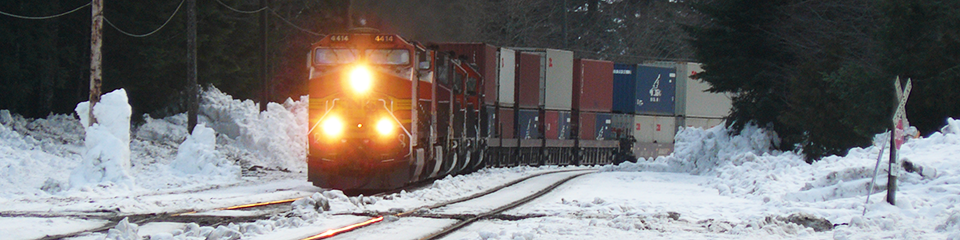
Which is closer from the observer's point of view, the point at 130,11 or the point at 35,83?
the point at 35,83

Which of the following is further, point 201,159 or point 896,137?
point 201,159

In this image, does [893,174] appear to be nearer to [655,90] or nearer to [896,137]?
[896,137]

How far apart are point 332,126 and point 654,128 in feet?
69.5

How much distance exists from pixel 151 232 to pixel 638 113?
88.0ft

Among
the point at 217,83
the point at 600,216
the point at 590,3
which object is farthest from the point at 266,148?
the point at 590,3

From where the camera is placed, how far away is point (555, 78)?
103 feet

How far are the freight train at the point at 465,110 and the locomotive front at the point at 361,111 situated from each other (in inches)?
0.7

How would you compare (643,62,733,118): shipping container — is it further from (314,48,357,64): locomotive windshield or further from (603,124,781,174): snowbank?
(314,48,357,64): locomotive windshield

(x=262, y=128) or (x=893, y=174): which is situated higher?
(x=893, y=174)

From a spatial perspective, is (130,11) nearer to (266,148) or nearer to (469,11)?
(266,148)

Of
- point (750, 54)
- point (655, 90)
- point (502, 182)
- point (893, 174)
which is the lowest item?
point (502, 182)

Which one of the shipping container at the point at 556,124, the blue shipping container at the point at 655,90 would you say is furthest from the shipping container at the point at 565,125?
the blue shipping container at the point at 655,90

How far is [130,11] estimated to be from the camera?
2686 centimetres

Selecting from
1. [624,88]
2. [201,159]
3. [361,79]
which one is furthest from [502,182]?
[624,88]
